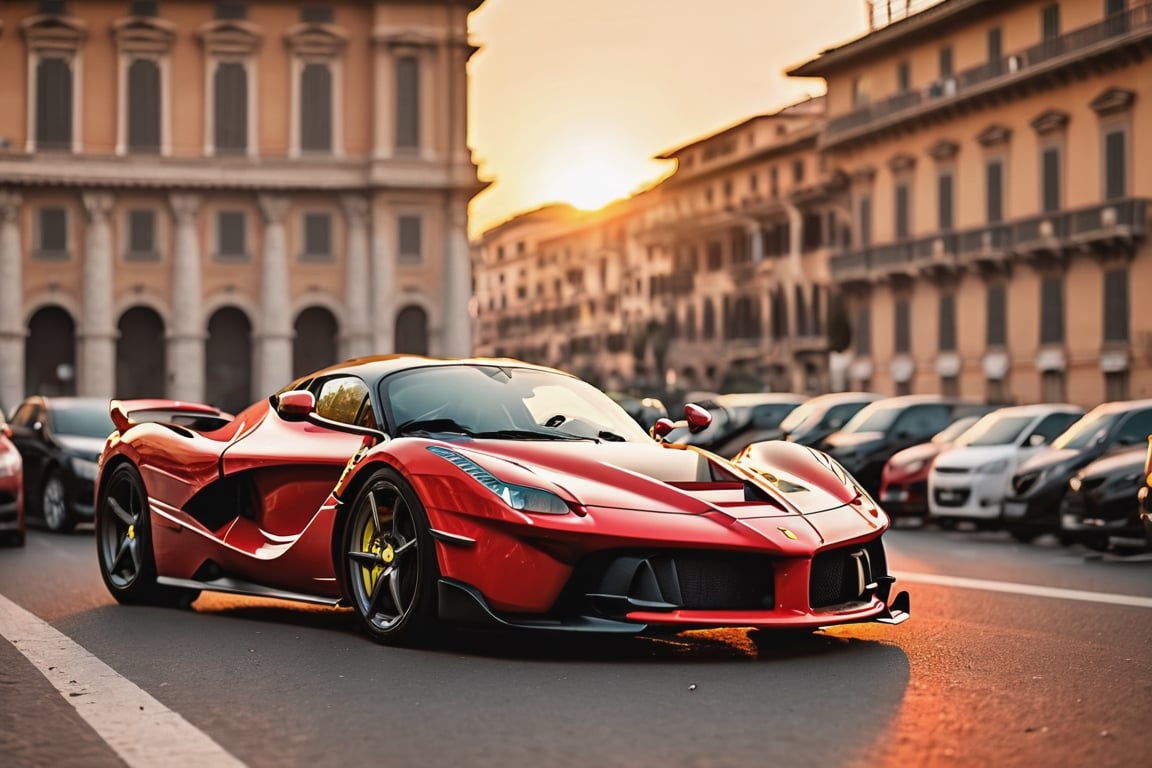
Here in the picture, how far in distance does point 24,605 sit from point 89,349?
60.0m

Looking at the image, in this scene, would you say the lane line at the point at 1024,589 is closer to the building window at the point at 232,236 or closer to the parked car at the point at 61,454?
the parked car at the point at 61,454

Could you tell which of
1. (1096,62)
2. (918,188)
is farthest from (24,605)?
(918,188)

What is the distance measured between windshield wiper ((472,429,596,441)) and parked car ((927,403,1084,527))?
37.5 ft

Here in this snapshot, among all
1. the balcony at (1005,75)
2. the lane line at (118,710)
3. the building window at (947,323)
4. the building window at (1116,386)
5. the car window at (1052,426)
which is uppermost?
the balcony at (1005,75)

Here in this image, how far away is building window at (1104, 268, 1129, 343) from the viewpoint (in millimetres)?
46938

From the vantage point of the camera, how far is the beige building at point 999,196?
4641 cm

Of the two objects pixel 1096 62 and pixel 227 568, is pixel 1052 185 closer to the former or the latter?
pixel 1096 62

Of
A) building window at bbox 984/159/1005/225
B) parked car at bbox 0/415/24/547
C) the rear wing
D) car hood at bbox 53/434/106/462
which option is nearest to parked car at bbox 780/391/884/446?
car hood at bbox 53/434/106/462

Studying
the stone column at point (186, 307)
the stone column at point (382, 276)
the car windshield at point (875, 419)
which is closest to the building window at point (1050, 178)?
the car windshield at point (875, 419)

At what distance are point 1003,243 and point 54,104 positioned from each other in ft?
117

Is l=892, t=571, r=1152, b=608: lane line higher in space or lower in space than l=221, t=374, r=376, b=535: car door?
lower

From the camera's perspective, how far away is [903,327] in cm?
5778

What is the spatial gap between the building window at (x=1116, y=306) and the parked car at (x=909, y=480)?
90.0ft

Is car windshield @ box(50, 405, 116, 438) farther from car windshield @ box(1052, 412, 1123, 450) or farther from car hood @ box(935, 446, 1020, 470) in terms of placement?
car windshield @ box(1052, 412, 1123, 450)
